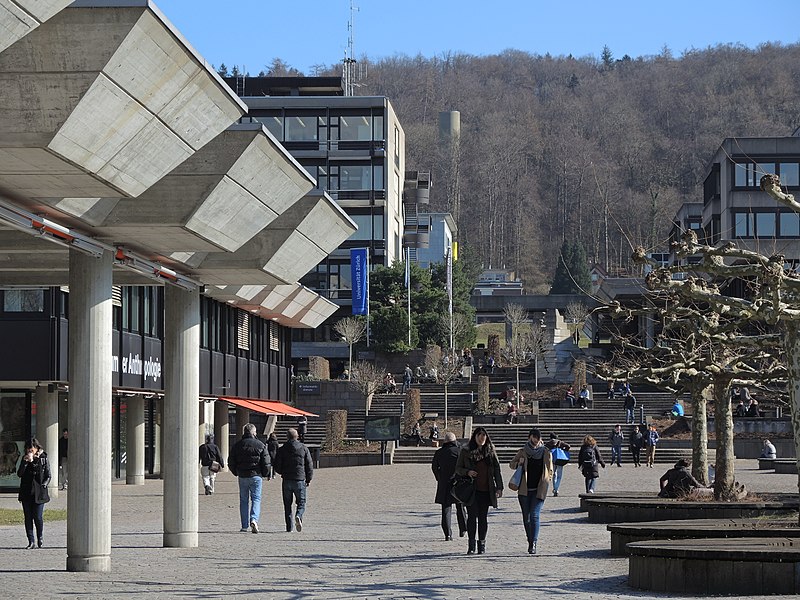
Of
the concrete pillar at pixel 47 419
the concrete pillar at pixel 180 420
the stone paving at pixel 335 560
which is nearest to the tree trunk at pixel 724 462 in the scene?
the stone paving at pixel 335 560

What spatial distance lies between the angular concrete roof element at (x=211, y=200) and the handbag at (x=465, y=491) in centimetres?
444

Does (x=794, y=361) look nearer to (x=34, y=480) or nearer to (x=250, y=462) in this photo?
(x=250, y=462)

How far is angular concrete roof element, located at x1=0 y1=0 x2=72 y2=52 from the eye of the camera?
332 inches

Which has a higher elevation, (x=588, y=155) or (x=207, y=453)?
(x=588, y=155)

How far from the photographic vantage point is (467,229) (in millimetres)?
182500

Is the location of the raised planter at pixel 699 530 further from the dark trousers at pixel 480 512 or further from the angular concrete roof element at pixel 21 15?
the angular concrete roof element at pixel 21 15

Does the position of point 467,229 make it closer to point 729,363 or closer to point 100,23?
point 729,363

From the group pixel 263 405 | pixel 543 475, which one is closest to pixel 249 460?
pixel 543 475

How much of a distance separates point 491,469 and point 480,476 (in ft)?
0.60

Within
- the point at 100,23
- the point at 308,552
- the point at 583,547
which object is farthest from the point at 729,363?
the point at 100,23

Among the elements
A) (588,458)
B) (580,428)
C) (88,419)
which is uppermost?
(88,419)

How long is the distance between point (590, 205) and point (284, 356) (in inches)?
5011

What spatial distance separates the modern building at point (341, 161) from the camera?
97000 mm

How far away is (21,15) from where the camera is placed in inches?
336
